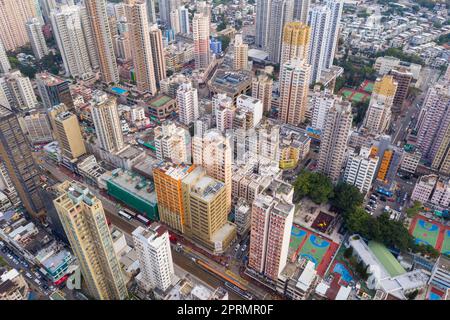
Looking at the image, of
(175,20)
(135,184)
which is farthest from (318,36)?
(135,184)

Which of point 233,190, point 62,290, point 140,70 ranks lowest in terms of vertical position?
point 62,290

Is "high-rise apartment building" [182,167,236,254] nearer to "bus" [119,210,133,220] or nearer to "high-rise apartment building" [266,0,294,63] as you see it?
"bus" [119,210,133,220]

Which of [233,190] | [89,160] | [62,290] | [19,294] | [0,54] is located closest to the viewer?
A: [19,294]

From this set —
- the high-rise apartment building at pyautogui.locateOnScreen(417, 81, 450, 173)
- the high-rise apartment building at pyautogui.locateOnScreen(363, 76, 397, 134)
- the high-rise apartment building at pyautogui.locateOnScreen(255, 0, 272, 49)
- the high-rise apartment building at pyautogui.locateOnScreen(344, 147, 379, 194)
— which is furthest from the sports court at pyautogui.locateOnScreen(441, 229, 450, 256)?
the high-rise apartment building at pyautogui.locateOnScreen(255, 0, 272, 49)

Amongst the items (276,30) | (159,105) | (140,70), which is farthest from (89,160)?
(276,30)

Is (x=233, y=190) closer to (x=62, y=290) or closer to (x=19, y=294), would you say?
(x=62, y=290)

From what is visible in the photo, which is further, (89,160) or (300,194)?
(89,160)
